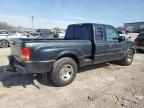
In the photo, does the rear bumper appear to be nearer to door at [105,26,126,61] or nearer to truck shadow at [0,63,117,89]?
truck shadow at [0,63,117,89]

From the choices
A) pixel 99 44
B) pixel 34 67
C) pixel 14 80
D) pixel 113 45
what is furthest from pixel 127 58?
pixel 14 80

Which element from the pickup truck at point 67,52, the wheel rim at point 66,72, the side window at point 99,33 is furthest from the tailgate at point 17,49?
the side window at point 99,33

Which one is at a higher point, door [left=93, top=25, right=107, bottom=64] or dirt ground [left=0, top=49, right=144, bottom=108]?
door [left=93, top=25, right=107, bottom=64]

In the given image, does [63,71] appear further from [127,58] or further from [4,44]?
[4,44]

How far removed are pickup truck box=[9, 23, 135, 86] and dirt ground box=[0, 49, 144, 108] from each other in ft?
1.67

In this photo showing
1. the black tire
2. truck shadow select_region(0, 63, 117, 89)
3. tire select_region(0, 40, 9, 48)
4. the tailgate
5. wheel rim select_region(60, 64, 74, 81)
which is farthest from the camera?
tire select_region(0, 40, 9, 48)

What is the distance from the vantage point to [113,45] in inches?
264

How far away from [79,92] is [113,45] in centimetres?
289

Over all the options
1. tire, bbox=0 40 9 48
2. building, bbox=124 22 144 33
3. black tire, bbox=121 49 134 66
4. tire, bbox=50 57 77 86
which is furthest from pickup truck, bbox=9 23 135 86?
building, bbox=124 22 144 33

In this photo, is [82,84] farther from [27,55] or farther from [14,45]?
[14,45]

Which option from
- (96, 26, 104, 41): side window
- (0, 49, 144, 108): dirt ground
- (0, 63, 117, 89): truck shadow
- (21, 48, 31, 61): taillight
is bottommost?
(0, 49, 144, 108): dirt ground

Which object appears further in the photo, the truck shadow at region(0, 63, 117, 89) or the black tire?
the black tire

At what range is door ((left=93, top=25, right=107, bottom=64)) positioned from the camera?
19.4 ft

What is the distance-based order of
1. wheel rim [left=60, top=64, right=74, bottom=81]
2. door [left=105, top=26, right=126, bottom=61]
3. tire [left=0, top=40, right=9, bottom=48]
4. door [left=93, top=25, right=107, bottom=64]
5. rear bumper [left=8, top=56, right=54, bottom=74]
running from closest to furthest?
rear bumper [left=8, top=56, right=54, bottom=74] < wheel rim [left=60, top=64, right=74, bottom=81] < door [left=93, top=25, right=107, bottom=64] < door [left=105, top=26, right=126, bottom=61] < tire [left=0, top=40, right=9, bottom=48]
